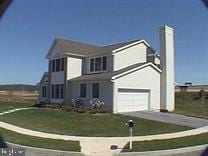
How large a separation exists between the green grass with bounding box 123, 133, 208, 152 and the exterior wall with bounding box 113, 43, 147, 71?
16.5 metres

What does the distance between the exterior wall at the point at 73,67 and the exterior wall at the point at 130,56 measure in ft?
16.5

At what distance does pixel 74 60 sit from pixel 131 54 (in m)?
5.86

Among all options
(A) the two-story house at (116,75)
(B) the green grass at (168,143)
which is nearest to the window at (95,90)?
(A) the two-story house at (116,75)

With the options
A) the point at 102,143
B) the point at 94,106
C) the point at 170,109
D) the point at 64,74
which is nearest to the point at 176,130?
the point at 102,143

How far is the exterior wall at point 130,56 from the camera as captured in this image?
3014 centimetres

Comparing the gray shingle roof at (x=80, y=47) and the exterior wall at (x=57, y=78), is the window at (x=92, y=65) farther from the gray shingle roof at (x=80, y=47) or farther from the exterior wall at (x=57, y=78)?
the exterior wall at (x=57, y=78)

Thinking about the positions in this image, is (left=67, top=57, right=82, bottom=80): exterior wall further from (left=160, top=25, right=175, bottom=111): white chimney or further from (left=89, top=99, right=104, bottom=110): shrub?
(left=160, top=25, right=175, bottom=111): white chimney

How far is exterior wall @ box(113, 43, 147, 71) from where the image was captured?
30.1 metres

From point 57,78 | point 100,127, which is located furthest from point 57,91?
point 100,127

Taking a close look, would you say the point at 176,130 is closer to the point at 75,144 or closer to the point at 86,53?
the point at 75,144

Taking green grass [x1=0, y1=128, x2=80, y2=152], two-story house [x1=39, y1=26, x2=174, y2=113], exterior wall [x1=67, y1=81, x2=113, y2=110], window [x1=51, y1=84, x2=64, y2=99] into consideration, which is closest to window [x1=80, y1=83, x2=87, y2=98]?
two-story house [x1=39, y1=26, x2=174, y2=113]

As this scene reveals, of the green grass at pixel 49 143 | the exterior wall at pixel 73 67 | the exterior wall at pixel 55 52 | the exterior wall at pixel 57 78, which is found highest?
the exterior wall at pixel 55 52

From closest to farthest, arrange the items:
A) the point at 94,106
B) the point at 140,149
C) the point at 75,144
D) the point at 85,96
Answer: the point at 140,149
the point at 75,144
the point at 94,106
the point at 85,96

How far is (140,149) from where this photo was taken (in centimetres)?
1122
